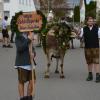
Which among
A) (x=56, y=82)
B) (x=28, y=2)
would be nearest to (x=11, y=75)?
(x=56, y=82)

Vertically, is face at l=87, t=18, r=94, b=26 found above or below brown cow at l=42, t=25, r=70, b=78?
above

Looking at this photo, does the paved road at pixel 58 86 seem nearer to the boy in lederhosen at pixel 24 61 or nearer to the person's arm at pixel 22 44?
the boy in lederhosen at pixel 24 61

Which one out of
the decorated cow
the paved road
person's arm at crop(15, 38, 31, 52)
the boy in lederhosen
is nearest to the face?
the decorated cow

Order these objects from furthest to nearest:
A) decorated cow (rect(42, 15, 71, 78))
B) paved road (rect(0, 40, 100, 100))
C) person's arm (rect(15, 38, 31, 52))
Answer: decorated cow (rect(42, 15, 71, 78)), paved road (rect(0, 40, 100, 100)), person's arm (rect(15, 38, 31, 52))

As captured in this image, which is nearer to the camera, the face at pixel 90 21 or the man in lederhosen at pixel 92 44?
the face at pixel 90 21

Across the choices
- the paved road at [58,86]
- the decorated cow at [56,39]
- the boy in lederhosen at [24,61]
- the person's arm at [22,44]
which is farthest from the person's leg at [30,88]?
the decorated cow at [56,39]

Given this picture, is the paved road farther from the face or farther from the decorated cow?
the face

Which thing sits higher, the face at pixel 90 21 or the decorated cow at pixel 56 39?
the face at pixel 90 21

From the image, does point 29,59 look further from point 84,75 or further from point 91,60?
point 84,75

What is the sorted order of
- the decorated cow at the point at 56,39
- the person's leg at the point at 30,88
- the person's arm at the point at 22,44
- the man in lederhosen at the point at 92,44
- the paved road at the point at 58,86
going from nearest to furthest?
the person's arm at the point at 22,44 < the person's leg at the point at 30,88 < the paved road at the point at 58,86 < the man in lederhosen at the point at 92,44 < the decorated cow at the point at 56,39

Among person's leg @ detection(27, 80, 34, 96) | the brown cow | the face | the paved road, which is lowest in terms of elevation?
the paved road

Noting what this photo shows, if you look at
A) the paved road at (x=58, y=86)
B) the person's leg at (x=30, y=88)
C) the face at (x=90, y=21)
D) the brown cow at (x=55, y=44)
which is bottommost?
the paved road at (x=58, y=86)

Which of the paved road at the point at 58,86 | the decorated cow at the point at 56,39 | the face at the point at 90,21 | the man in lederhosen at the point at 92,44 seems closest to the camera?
the paved road at the point at 58,86

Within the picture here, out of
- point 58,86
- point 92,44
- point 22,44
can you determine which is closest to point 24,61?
point 22,44
